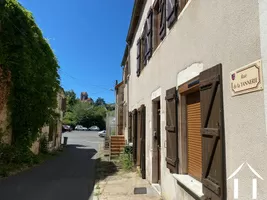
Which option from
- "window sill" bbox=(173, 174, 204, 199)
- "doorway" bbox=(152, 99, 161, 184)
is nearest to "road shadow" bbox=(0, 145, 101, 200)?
"doorway" bbox=(152, 99, 161, 184)

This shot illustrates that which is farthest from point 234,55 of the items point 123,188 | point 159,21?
point 123,188

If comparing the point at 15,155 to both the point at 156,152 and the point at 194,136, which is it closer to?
the point at 156,152

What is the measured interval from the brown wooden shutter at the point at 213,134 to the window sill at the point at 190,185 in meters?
0.26

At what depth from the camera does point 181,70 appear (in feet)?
14.6

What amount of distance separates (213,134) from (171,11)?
2.98 m

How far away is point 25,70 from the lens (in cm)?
1070

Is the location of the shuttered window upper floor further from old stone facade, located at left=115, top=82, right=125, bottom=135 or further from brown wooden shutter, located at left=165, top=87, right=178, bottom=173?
old stone facade, located at left=115, top=82, right=125, bottom=135

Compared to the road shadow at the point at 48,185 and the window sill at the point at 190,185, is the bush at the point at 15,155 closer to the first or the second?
the road shadow at the point at 48,185

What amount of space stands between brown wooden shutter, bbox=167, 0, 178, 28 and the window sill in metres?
2.96

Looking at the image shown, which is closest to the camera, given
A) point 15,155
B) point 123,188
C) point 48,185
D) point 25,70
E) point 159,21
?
point 159,21

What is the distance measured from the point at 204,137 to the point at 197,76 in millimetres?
938

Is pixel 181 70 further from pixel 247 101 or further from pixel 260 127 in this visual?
pixel 260 127

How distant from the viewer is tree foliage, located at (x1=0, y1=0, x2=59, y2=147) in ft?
33.1

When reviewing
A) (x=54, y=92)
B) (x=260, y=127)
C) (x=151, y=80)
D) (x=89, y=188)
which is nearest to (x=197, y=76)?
(x=260, y=127)
